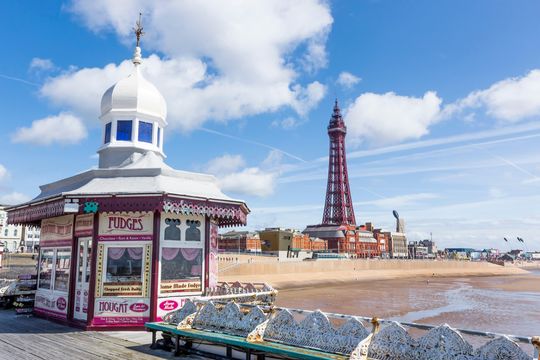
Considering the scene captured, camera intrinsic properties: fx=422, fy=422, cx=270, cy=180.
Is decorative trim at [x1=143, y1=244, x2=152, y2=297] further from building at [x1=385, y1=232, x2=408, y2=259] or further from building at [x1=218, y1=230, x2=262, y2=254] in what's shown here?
building at [x1=385, y1=232, x2=408, y2=259]

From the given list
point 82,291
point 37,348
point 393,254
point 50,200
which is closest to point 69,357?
point 37,348

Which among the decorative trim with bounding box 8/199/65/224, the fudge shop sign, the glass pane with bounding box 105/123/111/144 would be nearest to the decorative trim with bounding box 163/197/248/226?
the fudge shop sign

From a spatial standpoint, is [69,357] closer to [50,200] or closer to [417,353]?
[50,200]

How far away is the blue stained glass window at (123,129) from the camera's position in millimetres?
13930

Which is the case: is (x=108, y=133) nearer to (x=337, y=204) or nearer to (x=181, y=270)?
(x=181, y=270)

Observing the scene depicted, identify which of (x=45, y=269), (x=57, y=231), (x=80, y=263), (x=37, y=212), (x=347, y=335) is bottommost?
(x=347, y=335)

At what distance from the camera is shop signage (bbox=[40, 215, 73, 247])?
1235 cm

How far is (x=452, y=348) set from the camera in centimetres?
568

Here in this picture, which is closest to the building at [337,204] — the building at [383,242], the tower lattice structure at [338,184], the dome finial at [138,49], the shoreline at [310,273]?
the tower lattice structure at [338,184]

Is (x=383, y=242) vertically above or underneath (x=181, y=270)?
above

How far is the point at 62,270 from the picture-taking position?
12.5 metres

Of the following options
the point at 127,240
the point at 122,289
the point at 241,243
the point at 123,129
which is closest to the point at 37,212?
the point at 127,240

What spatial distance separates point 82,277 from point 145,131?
5.12m

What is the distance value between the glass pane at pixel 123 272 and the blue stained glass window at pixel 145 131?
4334 mm
